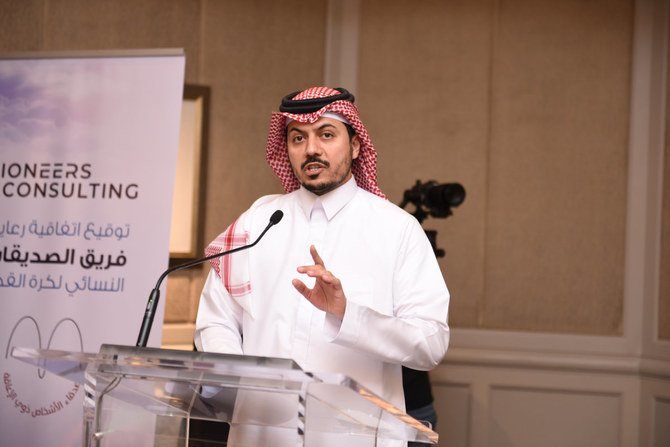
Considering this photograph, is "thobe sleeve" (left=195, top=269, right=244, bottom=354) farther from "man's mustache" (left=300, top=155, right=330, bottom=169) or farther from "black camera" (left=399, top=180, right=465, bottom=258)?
"black camera" (left=399, top=180, right=465, bottom=258)

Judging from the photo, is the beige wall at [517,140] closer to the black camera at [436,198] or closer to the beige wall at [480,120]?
the beige wall at [480,120]

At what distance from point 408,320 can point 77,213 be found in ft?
4.64

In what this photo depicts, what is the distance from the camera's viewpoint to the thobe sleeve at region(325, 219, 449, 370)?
62.6 inches

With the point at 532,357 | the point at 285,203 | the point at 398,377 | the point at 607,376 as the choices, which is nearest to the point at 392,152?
the point at 532,357

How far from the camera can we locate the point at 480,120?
12.3ft

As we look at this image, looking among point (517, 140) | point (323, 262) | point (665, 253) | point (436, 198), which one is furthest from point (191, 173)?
point (665, 253)

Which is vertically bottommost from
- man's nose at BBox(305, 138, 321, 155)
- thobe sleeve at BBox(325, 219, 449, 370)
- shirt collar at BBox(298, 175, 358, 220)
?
thobe sleeve at BBox(325, 219, 449, 370)

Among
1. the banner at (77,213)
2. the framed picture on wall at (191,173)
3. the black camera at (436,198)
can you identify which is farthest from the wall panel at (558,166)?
the banner at (77,213)

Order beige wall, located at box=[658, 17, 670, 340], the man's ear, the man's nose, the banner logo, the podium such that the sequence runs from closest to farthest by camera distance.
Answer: the podium, the man's nose, the man's ear, the banner logo, beige wall, located at box=[658, 17, 670, 340]

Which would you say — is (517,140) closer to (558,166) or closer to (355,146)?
(558,166)

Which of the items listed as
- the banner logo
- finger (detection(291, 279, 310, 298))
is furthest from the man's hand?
the banner logo

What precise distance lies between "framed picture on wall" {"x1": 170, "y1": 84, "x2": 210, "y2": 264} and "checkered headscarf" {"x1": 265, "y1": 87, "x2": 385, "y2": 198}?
4.77 ft

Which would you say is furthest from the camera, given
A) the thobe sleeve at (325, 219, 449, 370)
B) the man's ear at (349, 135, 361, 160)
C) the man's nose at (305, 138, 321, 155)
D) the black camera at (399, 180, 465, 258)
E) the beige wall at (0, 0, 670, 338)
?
the beige wall at (0, 0, 670, 338)

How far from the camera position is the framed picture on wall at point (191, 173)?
3570mm
